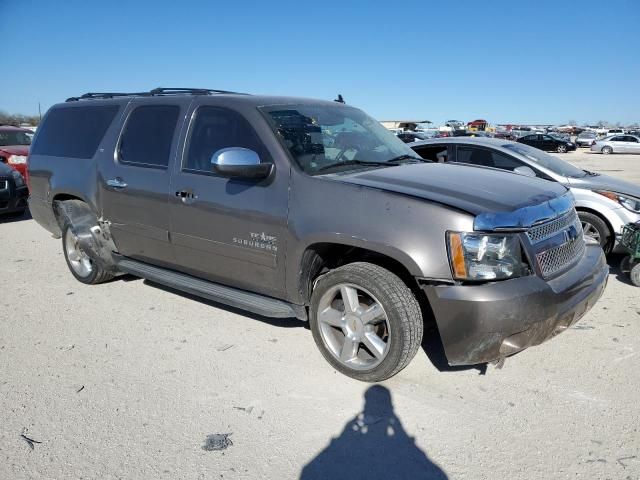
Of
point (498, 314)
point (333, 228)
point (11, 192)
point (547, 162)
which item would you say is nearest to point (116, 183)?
point (333, 228)

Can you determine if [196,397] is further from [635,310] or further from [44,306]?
[635,310]

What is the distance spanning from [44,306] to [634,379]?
498cm

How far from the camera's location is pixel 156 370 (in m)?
3.48

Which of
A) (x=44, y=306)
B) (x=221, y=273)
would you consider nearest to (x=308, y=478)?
(x=221, y=273)

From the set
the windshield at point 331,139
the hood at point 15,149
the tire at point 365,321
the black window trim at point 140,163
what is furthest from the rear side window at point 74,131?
the hood at point 15,149

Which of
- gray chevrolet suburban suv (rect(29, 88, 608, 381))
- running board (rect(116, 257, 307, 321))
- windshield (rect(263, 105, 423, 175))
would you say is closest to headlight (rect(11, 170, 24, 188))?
gray chevrolet suburban suv (rect(29, 88, 608, 381))

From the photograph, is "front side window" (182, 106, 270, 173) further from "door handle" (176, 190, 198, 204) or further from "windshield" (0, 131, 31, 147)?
"windshield" (0, 131, 31, 147)

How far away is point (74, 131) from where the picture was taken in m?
5.09

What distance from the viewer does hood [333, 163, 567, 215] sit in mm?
2895

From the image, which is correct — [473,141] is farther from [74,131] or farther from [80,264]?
[80,264]

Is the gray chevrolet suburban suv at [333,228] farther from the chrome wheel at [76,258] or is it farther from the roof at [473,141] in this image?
the roof at [473,141]

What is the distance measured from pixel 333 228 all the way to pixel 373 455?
1.33 meters

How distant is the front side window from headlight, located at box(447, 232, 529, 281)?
5.31 feet

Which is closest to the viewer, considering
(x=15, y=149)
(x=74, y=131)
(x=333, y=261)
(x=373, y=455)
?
(x=373, y=455)
